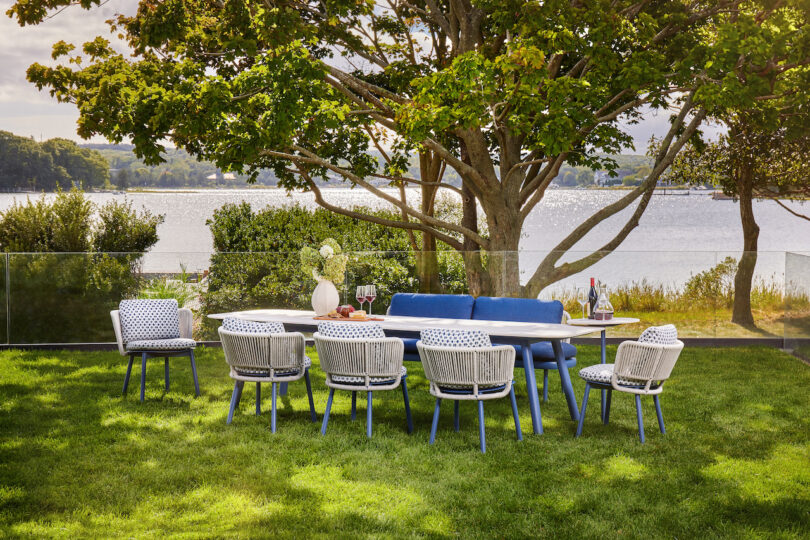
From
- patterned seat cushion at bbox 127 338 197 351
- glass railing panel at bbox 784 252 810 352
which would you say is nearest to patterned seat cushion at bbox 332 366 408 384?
patterned seat cushion at bbox 127 338 197 351

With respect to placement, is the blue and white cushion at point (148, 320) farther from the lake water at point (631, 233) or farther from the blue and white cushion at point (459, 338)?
the blue and white cushion at point (459, 338)

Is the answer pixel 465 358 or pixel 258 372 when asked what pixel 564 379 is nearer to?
pixel 465 358

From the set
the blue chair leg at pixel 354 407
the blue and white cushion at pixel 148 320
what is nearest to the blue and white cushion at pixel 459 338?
the blue chair leg at pixel 354 407

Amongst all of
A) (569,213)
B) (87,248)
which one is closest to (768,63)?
(87,248)

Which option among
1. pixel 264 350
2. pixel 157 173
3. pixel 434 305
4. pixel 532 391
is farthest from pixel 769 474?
pixel 157 173

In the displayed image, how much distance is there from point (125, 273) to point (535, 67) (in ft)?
20.4

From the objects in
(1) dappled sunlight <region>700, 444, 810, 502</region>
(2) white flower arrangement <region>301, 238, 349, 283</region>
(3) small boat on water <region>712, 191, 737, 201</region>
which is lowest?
(1) dappled sunlight <region>700, 444, 810, 502</region>

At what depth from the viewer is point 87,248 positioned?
519 inches

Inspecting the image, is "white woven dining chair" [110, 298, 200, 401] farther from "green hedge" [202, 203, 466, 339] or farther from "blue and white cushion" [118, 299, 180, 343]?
"green hedge" [202, 203, 466, 339]

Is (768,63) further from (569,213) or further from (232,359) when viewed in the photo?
(569,213)

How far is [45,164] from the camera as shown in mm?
33438

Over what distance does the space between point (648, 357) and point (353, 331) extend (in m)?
2.13

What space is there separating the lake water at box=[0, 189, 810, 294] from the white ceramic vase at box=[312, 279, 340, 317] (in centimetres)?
406

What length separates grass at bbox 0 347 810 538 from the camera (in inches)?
157
